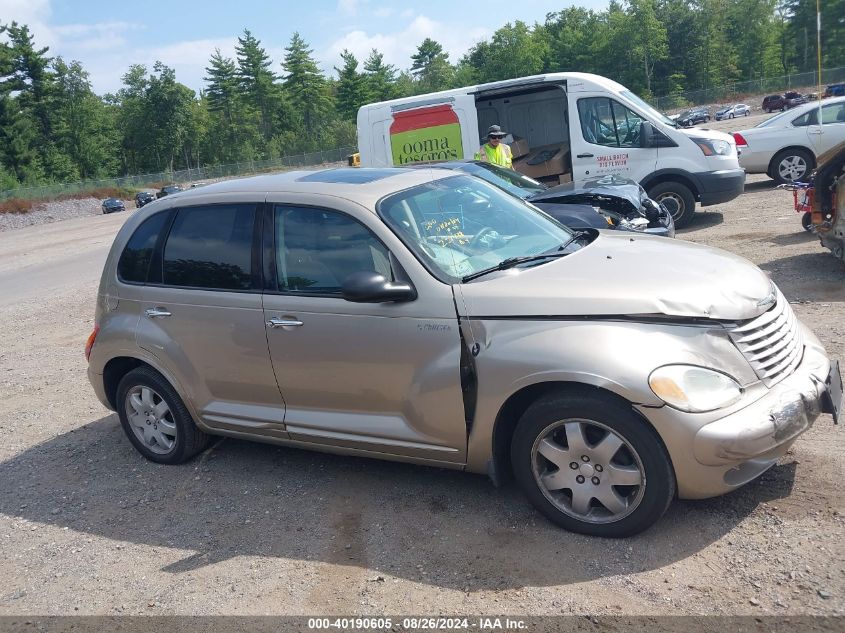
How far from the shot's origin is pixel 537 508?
4.00m

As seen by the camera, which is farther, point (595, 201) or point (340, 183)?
point (595, 201)

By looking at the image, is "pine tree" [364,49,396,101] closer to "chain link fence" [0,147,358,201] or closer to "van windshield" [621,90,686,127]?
"chain link fence" [0,147,358,201]

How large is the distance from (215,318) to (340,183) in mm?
1150

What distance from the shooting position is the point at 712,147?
40.1ft

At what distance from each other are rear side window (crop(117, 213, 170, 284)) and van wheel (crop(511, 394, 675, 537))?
296cm

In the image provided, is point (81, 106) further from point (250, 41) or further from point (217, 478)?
point (217, 478)

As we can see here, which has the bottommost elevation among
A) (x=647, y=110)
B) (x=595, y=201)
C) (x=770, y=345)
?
(x=770, y=345)

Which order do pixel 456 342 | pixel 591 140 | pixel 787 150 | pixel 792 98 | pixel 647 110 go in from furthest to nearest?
pixel 792 98
pixel 787 150
pixel 591 140
pixel 647 110
pixel 456 342

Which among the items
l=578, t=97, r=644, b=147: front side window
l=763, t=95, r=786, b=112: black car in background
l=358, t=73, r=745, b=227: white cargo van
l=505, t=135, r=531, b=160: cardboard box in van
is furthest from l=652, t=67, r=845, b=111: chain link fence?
l=578, t=97, r=644, b=147: front side window

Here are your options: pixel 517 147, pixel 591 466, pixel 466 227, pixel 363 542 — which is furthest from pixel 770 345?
pixel 517 147

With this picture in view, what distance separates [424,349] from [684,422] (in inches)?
53.3

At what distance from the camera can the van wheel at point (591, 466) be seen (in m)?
3.61

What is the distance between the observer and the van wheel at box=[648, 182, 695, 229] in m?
12.4

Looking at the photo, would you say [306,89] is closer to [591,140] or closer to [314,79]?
[314,79]
